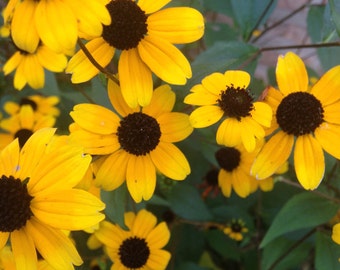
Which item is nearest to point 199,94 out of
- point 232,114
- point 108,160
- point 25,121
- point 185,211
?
point 232,114

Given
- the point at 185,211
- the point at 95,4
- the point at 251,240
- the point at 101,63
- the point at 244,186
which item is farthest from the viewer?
the point at 251,240

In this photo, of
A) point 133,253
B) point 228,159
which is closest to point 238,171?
point 228,159

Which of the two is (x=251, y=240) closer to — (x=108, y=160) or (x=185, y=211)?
(x=185, y=211)

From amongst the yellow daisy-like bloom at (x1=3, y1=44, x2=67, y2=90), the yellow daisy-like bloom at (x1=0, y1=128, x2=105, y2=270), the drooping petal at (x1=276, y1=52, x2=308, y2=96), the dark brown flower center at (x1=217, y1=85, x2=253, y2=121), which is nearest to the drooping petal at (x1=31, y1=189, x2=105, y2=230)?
the yellow daisy-like bloom at (x1=0, y1=128, x2=105, y2=270)

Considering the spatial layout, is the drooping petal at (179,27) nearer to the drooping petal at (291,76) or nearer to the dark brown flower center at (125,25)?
the dark brown flower center at (125,25)

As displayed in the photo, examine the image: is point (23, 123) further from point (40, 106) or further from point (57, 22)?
point (57, 22)

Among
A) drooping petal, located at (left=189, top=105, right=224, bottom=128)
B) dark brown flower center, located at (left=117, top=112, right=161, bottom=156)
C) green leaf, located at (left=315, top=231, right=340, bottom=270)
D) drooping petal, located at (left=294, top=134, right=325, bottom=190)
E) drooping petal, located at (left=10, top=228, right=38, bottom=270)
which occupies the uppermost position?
drooping petal, located at (left=189, top=105, right=224, bottom=128)

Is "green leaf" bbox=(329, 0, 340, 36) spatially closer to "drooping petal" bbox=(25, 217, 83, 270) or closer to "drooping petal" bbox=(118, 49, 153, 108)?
"drooping petal" bbox=(118, 49, 153, 108)
